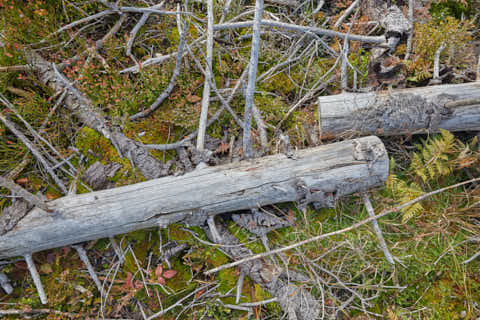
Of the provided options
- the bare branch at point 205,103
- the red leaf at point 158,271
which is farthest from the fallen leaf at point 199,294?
the bare branch at point 205,103

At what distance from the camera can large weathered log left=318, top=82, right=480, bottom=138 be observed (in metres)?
3.14

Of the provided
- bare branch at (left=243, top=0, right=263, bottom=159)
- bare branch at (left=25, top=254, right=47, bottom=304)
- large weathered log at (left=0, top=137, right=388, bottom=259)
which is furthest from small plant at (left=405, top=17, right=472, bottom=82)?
bare branch at (left=25, top=254, right=47, bottom=304)

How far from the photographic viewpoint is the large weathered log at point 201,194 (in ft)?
9.30

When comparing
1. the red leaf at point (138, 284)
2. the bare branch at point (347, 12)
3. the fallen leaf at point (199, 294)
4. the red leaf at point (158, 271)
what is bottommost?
the fallen leaf at point (199, 294)

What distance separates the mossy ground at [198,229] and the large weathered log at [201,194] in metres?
0.45

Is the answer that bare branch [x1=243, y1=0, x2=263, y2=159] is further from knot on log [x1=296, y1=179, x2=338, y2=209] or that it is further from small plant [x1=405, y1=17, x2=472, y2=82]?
small plant [x1=405, y1=17, x2=472, y2=82]

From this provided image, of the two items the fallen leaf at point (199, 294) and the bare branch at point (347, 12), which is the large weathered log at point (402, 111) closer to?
the bare branch at point (347, 12)

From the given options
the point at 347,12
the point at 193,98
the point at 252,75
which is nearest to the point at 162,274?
the point at 193,98

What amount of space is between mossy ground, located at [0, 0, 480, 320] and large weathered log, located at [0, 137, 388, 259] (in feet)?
1.48

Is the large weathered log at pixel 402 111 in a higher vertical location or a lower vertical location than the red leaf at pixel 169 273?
higher

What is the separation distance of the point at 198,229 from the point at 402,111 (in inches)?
115

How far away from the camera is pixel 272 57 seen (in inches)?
154

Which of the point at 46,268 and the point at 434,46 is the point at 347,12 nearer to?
the point at 434,46

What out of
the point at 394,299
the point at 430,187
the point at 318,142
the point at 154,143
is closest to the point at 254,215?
the point at 318,142
